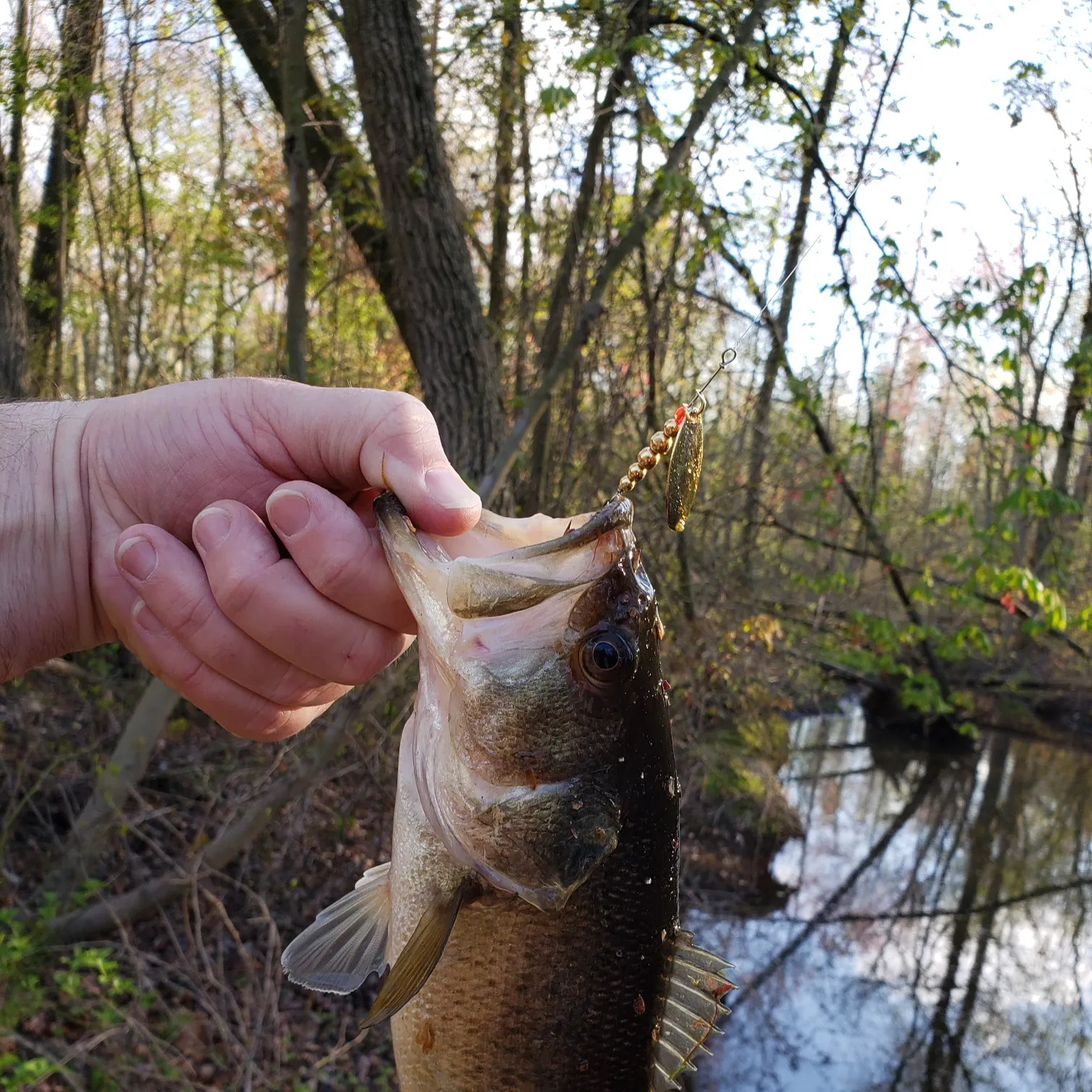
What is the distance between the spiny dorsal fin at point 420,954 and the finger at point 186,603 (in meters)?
0.64

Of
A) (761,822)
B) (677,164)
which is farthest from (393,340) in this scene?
(761,822)

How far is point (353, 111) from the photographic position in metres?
6.23

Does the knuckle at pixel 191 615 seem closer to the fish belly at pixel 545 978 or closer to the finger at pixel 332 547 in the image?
the finger at pixel 332 547

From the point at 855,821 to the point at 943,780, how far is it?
2.94 meters

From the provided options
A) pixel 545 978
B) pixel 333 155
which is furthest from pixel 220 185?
pixel 545 978

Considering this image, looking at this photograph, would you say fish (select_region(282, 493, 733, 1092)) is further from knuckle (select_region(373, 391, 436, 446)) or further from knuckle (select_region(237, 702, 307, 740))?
knuckle (select_region(237, 702, 307, 740))

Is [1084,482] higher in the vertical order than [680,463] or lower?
lower

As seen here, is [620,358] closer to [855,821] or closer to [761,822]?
[761,822]

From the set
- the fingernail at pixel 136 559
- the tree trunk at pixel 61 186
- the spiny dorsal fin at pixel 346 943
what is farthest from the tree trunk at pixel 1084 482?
the fingernail at pixel 136 559

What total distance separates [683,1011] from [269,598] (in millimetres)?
1199

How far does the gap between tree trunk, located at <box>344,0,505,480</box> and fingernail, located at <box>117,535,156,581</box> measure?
363 centimetres

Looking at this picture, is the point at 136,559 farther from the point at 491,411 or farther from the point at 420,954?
the point at 491,411

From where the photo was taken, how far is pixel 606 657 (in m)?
1.54

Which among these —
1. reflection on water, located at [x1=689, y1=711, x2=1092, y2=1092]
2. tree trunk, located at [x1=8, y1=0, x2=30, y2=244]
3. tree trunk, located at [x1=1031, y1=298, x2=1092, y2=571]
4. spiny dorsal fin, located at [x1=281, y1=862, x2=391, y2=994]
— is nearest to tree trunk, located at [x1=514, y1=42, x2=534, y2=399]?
tree trunk, located at [x1=8, y1=0, x2=30, y2=244]
